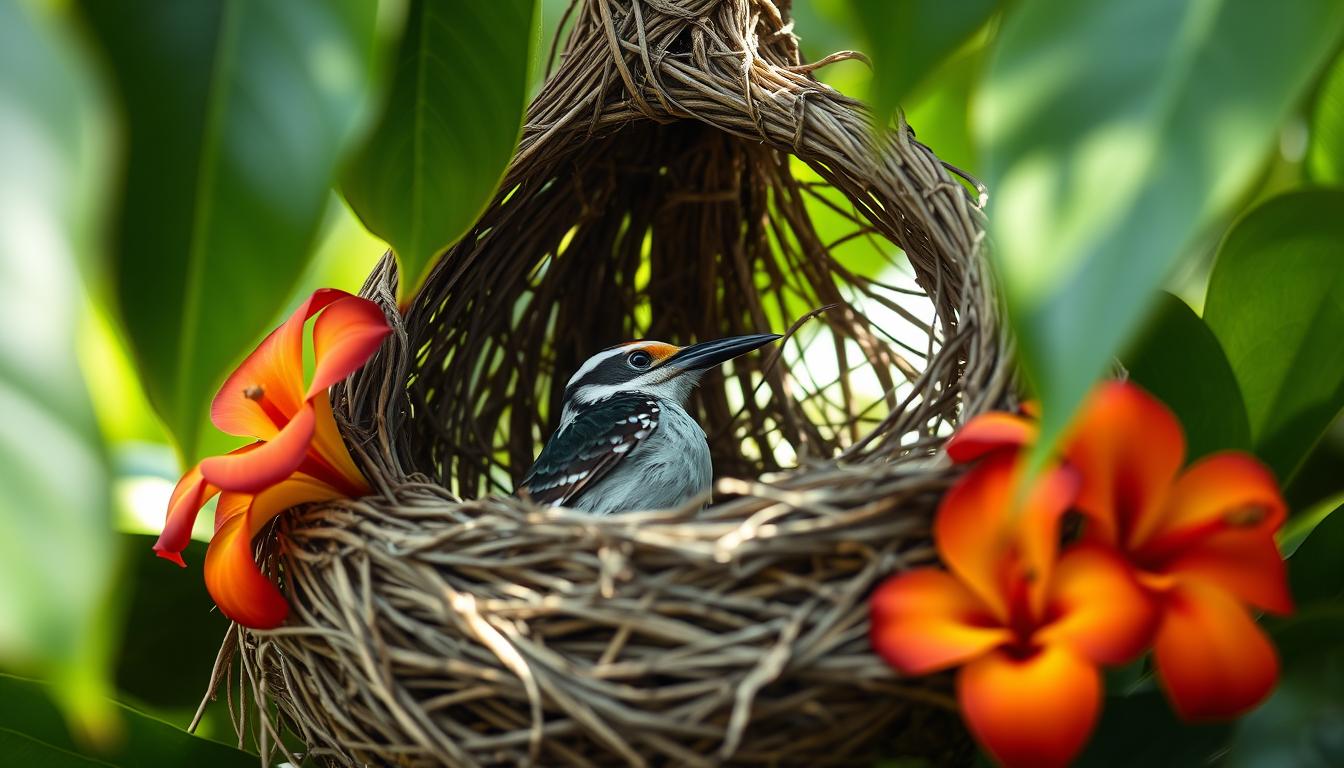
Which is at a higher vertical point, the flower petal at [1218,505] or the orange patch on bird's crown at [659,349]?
the orange patch on bird's crown at [659,349]

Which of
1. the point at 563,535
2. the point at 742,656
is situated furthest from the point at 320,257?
the point at 742,656

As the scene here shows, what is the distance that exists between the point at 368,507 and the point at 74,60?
554 mm

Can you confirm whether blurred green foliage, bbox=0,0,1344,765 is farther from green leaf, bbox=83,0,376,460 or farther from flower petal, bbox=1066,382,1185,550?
flower petal, bbox=1066,382,1185,550

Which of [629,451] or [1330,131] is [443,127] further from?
[1330,131]

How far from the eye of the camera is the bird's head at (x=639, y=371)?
1.57m

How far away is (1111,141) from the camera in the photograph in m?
0.54

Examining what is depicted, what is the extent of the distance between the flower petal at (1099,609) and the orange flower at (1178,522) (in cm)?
2

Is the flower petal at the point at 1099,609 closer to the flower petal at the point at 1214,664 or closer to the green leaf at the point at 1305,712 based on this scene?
the flower petal at the point at 1214,664

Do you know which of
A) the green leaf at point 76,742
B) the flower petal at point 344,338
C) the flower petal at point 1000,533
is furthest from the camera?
the green leaf at point 76,742

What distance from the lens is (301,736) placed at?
3.43 feet

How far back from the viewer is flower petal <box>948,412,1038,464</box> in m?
0.75

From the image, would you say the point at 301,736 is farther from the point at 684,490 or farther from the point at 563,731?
the point at 684,490

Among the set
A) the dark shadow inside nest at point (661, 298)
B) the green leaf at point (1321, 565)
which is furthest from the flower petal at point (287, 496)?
the green leaf at point (1321, 565)

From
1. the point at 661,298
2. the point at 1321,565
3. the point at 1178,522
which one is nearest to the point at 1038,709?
the point at 1178,522
